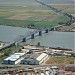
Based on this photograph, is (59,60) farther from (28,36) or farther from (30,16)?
(30,16)

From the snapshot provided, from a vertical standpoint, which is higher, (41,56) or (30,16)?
(30,16)

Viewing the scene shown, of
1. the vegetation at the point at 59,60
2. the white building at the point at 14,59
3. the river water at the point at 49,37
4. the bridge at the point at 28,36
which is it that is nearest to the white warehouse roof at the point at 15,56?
the white building at the point at 14,59

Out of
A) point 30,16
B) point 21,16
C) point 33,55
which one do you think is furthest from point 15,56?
point 21,16

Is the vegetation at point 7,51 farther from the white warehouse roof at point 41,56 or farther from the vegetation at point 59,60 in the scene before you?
the vegetation at point 59,60

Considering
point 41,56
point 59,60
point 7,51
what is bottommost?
point 59,60

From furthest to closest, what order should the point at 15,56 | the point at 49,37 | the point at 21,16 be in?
the point at 21,16, the point at 49,37, the point at 15,56

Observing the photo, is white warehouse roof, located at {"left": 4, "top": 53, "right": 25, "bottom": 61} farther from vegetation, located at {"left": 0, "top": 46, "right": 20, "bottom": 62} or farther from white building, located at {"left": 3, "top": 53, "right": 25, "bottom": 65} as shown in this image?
vegetation, located at {"left": 0, "top": 46, "right": 20, "bottom": 62}
